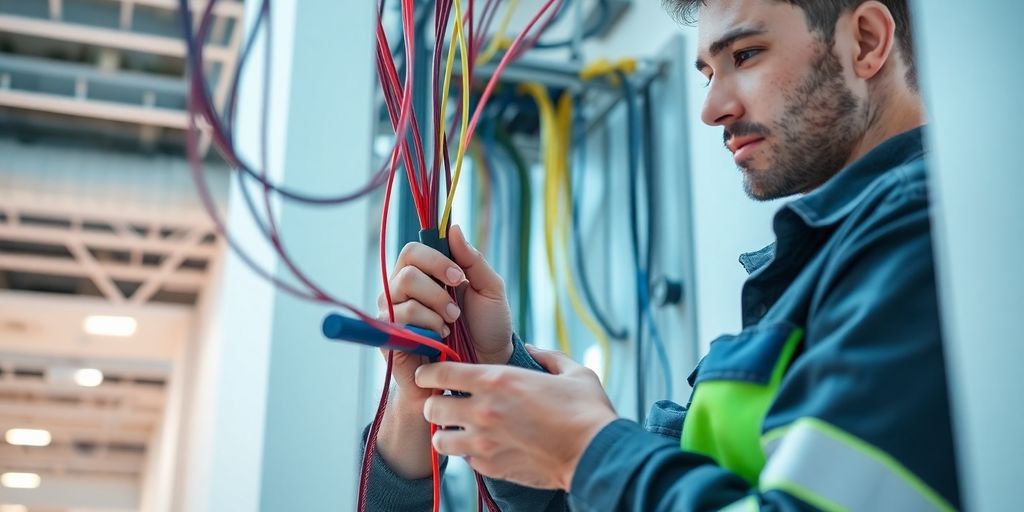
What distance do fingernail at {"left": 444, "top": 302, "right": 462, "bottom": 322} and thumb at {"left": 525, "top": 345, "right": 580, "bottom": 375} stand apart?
100 millimetres

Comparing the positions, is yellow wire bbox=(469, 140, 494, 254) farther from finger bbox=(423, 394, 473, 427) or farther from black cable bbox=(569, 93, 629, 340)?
finger bbox=(423, 394, 473, 427)

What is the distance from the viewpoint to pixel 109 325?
6.38m

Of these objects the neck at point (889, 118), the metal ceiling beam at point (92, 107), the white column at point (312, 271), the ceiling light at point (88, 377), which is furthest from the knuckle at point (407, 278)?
the ceiling light at point (88, 377)

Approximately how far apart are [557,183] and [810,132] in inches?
50.1

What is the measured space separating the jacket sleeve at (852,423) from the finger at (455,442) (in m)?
0.10

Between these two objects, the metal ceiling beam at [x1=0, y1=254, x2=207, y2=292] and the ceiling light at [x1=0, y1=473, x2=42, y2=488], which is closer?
the metal ceiling beam at [x1=0, y1=254, x2=207, y2=292]

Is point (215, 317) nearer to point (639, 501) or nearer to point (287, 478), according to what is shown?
point (287, 478)

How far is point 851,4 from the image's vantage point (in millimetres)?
994

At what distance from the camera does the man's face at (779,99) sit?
944 millimetres

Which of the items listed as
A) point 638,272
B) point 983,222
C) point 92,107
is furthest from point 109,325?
point 983,222

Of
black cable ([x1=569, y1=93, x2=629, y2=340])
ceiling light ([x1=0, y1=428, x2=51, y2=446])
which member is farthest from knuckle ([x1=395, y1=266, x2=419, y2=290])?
ceiling light ([x1=0, y1=428, x2=51, y2=446])

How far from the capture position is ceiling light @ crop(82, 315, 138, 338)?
20.6 feet

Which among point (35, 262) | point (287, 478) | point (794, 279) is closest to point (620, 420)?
point (794, 279)

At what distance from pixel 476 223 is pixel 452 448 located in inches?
61.3
